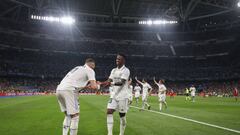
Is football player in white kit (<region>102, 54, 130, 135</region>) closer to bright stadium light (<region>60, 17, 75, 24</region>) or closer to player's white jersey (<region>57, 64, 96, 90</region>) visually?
player's white jersey (<region>57, 64, 96, 90</region>)

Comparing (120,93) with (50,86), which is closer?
(120,93)

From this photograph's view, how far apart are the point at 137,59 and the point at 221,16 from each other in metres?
26.8

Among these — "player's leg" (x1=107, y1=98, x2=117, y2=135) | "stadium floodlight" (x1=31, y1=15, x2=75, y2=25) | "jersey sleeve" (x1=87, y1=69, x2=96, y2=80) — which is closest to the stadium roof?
"stadium floodlight" (x1=31, y1=15, x2=75, y2=25)

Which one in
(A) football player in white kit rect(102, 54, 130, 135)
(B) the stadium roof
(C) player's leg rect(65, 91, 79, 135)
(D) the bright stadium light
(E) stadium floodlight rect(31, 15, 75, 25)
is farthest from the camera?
(E) stadium floodlight rect(31, 15, 75, 25)

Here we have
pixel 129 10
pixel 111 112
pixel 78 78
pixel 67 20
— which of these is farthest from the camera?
pixel 67 20

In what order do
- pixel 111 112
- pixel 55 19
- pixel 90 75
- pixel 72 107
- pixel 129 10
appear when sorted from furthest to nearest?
pixel 55 19
pixel 129 10
pixel 111 112
pixel 90 75
pixel 72 107

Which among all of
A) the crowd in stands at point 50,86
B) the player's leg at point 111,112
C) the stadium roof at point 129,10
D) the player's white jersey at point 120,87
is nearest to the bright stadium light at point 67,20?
the stadium roof at point 129,10

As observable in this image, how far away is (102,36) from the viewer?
273 feet

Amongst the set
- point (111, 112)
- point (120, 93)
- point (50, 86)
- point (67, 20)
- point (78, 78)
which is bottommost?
point (111, 112)

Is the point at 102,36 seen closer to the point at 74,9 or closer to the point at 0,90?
the point at 74,9

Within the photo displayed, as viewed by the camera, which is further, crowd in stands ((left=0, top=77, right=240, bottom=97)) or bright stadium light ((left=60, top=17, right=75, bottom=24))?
bright stadium light ((left=60, top=17, right=75, bottom=24))

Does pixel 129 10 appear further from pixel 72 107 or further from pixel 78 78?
pixel 72 107

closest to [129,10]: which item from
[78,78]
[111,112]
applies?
[111,112]

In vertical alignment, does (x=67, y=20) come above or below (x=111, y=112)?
above
